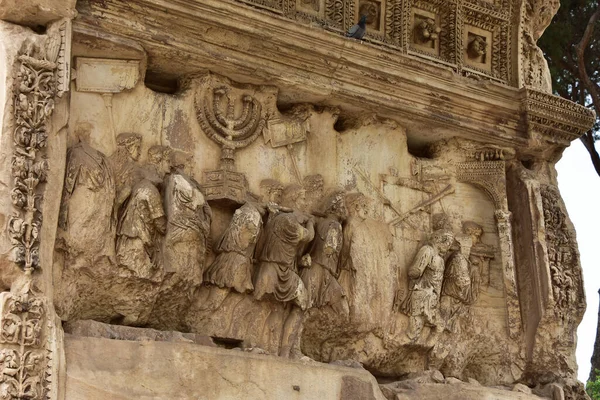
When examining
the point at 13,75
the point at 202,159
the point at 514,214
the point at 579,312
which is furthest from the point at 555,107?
the point at 13,75

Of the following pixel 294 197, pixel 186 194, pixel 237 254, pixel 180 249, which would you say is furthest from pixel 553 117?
pixel 180 249

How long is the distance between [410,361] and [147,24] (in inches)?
125

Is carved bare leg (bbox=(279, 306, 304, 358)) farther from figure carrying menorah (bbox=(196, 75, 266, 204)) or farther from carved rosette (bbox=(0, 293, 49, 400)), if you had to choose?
carved rosette (bbox=(0, 293, 49, 400))

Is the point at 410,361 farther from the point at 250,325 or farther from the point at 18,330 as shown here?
the point at 18,330

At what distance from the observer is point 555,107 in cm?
913

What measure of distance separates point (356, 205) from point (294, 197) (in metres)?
0.54

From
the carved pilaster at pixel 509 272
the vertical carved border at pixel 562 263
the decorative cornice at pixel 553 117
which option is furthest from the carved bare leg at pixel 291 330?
the decorative cornice at pixel 553 117

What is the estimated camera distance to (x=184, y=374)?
6.70 meters

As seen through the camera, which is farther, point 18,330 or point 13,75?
point 13,75

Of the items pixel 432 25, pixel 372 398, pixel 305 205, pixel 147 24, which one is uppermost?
pixel 432 25

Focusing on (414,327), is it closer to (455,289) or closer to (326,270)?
(455,289)

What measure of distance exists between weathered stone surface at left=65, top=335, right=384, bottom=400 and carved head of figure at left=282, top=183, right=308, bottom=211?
1263mm

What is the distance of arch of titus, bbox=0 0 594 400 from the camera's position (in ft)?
21.9

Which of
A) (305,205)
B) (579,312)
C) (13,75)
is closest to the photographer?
(13,75)
